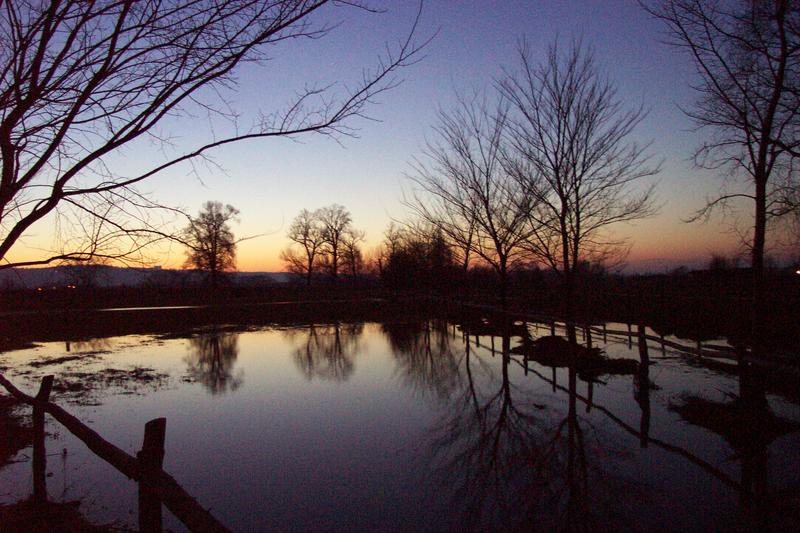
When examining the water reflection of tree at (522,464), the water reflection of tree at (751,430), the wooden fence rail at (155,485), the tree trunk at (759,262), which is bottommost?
the water reflection of tree at (522,464)

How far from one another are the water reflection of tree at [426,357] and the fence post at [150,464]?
906cm

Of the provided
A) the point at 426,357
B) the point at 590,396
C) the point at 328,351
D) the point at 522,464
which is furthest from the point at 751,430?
the point at 328,351

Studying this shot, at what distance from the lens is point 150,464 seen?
3748mm

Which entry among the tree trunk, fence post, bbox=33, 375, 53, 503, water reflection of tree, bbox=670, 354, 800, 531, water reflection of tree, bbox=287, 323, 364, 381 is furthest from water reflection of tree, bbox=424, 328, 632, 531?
water reflection of tree, bbox=287, 323, 364, 381

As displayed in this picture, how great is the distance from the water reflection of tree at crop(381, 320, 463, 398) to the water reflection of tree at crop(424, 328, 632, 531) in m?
2.06

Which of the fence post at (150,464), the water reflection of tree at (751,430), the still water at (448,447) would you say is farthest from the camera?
the still water at (448,447)

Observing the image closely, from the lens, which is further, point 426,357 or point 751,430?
point 426,357

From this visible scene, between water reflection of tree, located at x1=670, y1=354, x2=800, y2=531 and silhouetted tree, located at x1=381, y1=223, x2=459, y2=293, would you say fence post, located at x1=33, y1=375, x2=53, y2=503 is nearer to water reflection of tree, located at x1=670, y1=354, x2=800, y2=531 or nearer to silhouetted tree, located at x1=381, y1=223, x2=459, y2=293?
water reflection of tree, located at x1=670, y1=354, x2=800, y2=531

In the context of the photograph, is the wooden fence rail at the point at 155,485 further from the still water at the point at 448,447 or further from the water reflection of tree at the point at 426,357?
the water reflection of tree at the point at 426,357

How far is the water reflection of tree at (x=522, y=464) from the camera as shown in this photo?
6.14m

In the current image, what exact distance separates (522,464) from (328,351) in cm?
1377

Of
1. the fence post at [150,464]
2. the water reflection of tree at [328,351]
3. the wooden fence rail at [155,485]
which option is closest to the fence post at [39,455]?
the wooden fence rail at [155,485]

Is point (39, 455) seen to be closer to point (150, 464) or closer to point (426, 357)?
point (150, 464)

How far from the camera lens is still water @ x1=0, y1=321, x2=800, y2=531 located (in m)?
6.27
